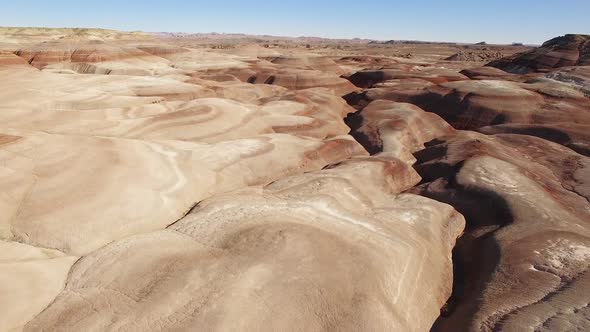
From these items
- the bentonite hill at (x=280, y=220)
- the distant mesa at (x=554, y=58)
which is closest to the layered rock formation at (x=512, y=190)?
the bentonite hill at (x=280, y=220)

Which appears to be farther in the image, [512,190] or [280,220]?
[512,190]

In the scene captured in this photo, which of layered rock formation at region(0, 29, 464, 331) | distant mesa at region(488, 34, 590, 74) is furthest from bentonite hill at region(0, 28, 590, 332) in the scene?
distant mesa at region(488, 34, 590, 74)

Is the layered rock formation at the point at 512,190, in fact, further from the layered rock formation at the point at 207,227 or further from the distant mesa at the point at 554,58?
the distant mesa at the point at 554,58

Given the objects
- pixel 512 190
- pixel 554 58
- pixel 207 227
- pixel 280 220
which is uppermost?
pixel 554 58

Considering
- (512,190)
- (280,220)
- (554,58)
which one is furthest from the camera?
(554,58)

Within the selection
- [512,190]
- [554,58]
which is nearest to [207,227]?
[512,190]

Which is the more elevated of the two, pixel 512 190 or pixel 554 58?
pixel 554 58

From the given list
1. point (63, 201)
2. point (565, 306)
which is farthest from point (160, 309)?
point (565, 306)

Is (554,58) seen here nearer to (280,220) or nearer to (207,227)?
(280,220)

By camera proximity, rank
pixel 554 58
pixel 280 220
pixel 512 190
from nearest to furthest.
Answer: pixel 280 220, pixel 512 190, pixel 554 58
